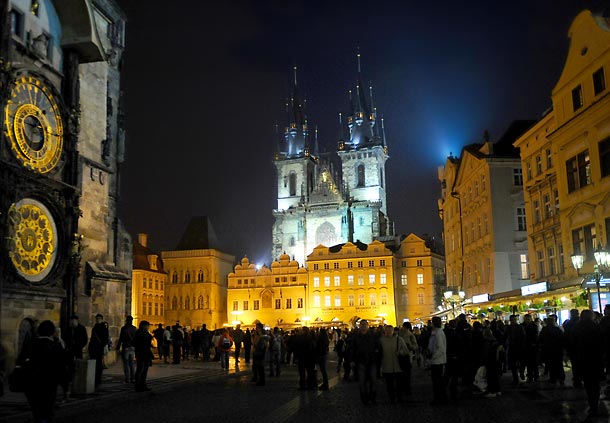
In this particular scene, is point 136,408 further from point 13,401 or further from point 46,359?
point 46,359

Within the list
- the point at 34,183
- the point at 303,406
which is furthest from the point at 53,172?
the point at 303,406

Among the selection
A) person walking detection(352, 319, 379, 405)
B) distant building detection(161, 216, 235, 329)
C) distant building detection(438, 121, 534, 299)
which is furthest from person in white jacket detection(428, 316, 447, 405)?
distant building detection(161, 216, 235, 329)

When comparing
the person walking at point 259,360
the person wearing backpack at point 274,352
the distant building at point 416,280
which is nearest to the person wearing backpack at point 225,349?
the person wearing backpack at point 274,352

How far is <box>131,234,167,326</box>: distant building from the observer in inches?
3342

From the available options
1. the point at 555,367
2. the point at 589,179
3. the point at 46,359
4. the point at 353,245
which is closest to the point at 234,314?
the point at 353,245

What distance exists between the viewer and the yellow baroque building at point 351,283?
85.4 meters

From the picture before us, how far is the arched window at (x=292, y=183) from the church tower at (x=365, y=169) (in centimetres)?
817

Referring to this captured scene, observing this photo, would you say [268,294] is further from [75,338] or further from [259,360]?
[75,338]

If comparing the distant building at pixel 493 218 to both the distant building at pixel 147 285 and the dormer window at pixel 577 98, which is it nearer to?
the dormer window at pixel 577 98

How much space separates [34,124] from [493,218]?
2819 centimetres

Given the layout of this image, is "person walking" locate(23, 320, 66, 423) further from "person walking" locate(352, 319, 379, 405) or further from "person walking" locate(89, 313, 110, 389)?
"person walking" locate(89, 313, 110, 389)

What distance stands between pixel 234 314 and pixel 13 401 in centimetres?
7835

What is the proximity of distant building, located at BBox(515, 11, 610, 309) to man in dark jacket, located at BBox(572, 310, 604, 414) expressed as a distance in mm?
11769

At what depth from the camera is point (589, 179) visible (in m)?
26.0
